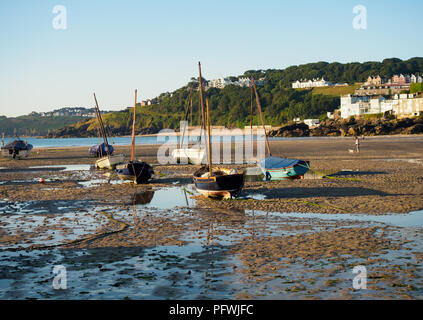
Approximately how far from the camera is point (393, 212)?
17.6 metres

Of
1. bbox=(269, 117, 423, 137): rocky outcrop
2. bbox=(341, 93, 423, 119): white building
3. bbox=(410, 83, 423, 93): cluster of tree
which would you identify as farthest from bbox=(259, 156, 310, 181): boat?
bbox=(410, 83, 423, 93): cluster of tree

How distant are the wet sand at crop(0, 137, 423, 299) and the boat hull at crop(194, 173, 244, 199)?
0.55m

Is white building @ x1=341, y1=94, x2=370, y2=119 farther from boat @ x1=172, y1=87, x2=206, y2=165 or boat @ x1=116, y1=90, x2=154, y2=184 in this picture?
boat @ x1=116, y1=90, x2=154, y2=184

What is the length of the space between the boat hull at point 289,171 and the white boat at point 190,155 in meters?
17.4

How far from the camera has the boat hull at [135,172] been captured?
96.3 feet

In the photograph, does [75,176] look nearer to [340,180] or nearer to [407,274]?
[340,180]

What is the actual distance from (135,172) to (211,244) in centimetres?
1695

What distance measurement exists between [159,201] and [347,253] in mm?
12470

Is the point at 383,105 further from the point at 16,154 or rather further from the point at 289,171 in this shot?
the point at 289,171

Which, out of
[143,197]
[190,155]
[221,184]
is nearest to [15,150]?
[190,155]

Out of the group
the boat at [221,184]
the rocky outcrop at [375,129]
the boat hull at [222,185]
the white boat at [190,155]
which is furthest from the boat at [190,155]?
the rocky outcrop at [375,129]

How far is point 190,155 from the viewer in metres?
46.4

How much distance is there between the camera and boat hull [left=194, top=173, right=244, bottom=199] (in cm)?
2144

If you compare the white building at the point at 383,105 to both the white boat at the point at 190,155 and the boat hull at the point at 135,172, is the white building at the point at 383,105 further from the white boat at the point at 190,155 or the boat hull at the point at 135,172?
the boat hull at the point at 135,172
